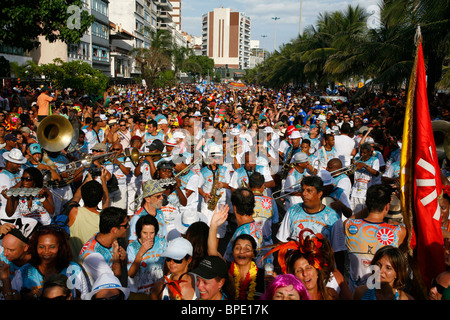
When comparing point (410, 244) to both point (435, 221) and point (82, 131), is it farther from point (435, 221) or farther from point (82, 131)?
point (82, 131)

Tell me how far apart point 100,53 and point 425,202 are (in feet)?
168

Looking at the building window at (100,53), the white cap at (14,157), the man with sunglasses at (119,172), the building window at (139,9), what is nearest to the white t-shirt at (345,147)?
the man with sunglasses at (119,172)

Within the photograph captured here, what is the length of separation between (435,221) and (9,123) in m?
9.96

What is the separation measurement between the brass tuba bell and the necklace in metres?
4.69

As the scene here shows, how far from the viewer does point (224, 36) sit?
516 ft

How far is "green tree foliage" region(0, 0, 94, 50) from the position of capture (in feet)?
41.2

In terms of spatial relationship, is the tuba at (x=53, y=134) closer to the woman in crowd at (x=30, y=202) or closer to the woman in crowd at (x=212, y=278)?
the woman in crowd at (x=30, y=202)

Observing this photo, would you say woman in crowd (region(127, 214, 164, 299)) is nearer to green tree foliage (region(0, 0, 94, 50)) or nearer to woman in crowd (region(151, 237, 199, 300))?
woman in crowd (region(151, 237, 199, 300))

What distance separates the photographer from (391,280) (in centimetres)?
318

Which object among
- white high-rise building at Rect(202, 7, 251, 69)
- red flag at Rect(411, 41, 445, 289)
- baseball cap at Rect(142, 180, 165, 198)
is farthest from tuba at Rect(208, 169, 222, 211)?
white high-rise building at Rect(202, 7, 251, 69)

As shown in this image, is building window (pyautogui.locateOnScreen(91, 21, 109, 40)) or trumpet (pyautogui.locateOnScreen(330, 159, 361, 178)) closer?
trumpet (pyautogui.locateOnScreen(330, 159, 361, 178))

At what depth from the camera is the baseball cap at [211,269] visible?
304 cm
